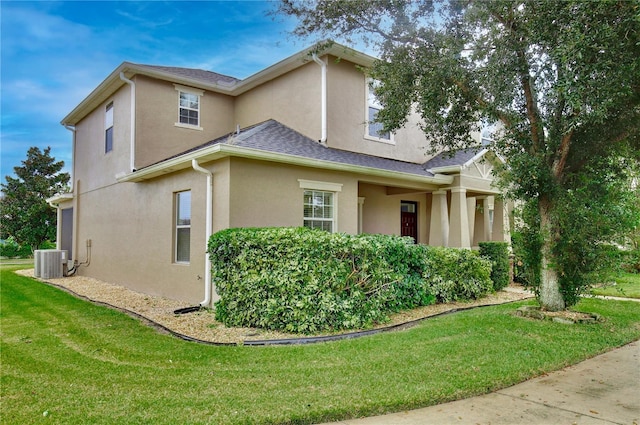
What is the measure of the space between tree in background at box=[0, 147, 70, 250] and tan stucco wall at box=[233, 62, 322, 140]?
20.3 m

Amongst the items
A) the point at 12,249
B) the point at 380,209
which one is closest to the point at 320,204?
the point at 380,209

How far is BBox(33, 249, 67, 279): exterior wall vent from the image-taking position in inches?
631

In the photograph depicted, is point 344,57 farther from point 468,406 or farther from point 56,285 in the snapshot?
point 56,285

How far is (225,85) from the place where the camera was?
1431 cm

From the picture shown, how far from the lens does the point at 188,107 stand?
13781mm

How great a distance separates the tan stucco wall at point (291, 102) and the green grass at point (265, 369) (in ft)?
22.1

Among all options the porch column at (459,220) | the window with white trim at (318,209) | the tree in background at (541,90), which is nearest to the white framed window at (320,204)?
the window with white trim at (318,209)

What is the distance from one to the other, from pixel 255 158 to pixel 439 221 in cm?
693

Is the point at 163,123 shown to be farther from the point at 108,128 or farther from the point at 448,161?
the point at 448,161

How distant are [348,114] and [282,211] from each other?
4.25m

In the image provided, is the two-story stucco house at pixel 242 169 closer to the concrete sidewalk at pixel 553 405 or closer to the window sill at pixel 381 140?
the window sill at pixel 381 140

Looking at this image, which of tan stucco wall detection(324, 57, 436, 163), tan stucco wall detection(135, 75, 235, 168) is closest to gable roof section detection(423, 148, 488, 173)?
tan stucco wall detection(324, 57, 436, 163)

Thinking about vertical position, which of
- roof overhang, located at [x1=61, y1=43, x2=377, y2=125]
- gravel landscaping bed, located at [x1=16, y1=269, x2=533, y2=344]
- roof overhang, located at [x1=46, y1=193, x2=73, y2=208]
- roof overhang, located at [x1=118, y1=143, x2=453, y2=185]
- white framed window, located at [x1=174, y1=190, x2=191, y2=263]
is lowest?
gravel landscaping bed, located at [x1=16, y1=269, x2=533, y2=344]

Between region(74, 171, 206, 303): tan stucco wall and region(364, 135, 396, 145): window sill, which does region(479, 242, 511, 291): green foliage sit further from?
region(74, 171, 206, 303): tan stucco wall
